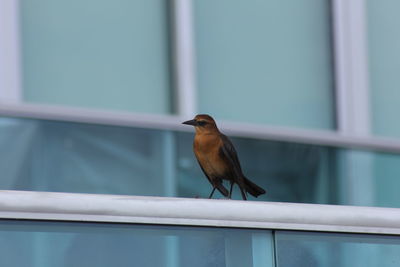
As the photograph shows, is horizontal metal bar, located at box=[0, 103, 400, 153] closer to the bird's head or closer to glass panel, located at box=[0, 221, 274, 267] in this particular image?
the bird's head

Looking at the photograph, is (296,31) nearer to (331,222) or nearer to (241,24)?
(241,24)

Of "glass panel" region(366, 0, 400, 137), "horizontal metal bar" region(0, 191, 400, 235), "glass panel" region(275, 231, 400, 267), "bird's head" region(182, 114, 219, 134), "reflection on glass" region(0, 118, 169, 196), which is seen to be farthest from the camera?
"glass panel" region(366, 0, 400, 137)

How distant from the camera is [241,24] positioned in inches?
365

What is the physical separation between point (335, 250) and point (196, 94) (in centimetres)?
589

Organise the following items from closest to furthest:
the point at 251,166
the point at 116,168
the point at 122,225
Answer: the point at 122,225 → the point at 116,168 → the point at 251,166

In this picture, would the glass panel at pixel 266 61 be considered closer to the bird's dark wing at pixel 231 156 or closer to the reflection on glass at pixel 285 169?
the reflection on glass at pixel 285 169

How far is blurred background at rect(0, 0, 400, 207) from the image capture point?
8.36 meters

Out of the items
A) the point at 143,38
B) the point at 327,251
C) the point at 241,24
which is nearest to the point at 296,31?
the point at 241,24

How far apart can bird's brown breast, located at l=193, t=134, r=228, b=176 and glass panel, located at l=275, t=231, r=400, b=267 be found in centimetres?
298

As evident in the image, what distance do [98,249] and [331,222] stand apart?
0.60 meters

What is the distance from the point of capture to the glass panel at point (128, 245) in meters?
2.98

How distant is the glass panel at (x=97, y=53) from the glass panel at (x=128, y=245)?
5281 mm

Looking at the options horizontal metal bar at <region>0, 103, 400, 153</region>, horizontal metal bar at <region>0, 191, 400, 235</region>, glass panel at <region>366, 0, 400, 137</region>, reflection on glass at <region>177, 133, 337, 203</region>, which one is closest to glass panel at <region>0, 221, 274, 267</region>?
horizontal metal bar at <region>0, 191, 400, 235</region>

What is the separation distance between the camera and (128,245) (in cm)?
307
